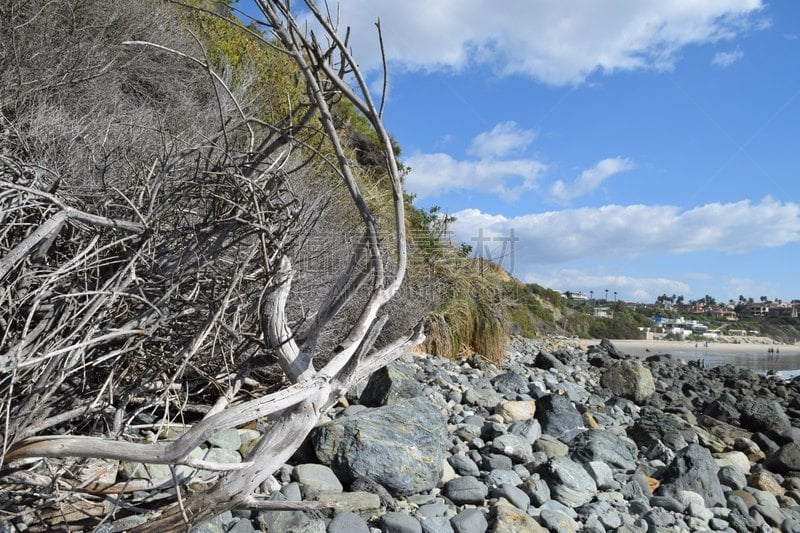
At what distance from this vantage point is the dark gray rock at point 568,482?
436 centimetres

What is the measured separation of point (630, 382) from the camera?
10328 millimetres

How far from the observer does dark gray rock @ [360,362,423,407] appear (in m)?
5.05

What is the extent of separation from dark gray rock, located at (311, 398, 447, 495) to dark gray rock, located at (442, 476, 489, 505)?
0.36 ft

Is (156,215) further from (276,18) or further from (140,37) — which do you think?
(140,37)

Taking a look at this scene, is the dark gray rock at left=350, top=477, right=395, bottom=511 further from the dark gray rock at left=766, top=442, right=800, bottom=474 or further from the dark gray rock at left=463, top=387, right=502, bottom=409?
the dark gray rock at left=766, top=442, right=800, bottom=474

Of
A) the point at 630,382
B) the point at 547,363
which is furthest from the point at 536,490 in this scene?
the point at 547,363

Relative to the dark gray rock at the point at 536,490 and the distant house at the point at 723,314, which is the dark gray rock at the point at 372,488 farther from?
the distant house at the point at 723,314

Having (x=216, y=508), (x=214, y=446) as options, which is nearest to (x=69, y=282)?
(x=216, y=508)

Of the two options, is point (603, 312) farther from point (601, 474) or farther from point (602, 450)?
point (601, 474)

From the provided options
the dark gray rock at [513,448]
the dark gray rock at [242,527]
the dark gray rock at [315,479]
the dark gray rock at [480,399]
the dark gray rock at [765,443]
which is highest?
the dark gray rock at [480,399]

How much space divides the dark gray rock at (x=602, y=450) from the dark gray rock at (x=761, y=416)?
12.9 feet

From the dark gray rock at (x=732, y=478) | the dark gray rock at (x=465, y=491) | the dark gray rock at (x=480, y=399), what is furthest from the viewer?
the dark gray rock at (x=480, y=399)

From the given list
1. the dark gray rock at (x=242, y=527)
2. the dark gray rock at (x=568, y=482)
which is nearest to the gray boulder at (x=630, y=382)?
the dark gray rock at (x=568, y=482)

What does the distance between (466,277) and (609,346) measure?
8920mm
